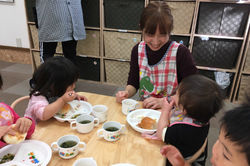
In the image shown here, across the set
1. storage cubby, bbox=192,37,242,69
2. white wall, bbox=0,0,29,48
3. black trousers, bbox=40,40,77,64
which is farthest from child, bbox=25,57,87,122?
white wall, bbox=0,0,29,48

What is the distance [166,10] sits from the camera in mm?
1072

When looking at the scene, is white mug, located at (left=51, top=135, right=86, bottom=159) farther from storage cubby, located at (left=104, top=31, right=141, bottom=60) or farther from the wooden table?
storage cubby, located at (left=104, top=31, right=141, bottom=60)

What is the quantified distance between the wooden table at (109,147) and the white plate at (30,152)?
0.03 meters

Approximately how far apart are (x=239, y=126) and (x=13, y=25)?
168 inches

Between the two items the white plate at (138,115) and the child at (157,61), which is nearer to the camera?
the white plate at (138,115)

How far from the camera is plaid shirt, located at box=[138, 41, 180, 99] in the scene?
49.8 inches

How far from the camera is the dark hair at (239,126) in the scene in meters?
0.49

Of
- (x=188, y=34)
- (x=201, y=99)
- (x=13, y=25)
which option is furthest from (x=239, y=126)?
(x=13, y=25)

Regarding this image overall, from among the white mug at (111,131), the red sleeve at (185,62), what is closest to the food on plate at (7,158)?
the white mug at (111,131)

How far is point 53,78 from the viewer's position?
1.00 m

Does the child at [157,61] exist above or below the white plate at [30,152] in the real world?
above

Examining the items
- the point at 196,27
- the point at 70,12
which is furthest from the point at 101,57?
the point at 196,27

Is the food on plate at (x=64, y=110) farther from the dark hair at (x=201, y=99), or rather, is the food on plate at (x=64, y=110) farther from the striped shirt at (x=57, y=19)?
the striped shirt at (x=57, y=19)

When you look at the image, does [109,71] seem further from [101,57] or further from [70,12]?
[70,12]
